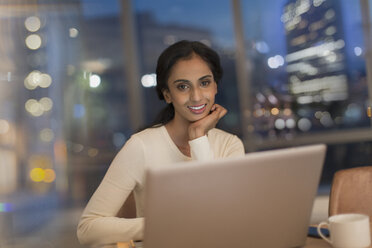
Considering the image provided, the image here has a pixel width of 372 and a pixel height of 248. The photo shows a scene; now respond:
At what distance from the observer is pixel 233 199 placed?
83 centimetres

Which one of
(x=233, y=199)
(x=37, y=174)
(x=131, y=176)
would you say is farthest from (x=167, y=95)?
(x=37, y=174)

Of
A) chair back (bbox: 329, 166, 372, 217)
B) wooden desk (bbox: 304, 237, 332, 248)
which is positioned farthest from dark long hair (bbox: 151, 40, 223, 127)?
wooden desk (bbox: 304, 237, 332, 248)

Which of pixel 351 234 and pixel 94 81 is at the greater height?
pixel 94 81

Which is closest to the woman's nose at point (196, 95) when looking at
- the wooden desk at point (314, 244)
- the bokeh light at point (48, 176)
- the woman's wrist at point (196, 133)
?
the woman's wrist at point (196, 133)

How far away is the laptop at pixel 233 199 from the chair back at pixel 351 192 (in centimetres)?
74

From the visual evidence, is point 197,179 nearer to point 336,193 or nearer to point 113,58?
point 336,193

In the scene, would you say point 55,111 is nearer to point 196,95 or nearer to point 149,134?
point 149,134

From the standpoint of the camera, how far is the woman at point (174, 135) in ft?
4.59

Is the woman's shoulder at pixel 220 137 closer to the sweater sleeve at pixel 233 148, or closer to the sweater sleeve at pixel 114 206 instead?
the sweater sleeve at pixel 233 148

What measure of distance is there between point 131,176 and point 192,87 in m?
0.36

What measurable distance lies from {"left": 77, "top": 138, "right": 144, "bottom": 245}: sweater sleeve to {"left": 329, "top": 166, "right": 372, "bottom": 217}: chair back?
0.71 m

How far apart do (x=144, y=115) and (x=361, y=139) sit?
207 cm

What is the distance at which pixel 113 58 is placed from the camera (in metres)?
4.57

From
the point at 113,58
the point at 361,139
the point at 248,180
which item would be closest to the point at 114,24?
the point at 113,58
